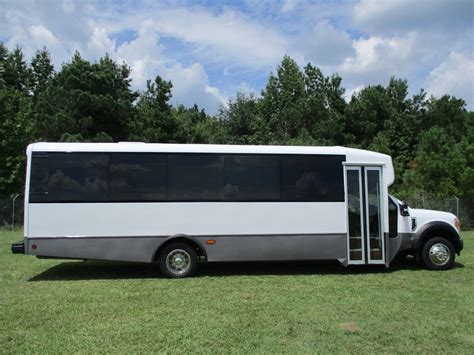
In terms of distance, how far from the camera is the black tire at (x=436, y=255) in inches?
420

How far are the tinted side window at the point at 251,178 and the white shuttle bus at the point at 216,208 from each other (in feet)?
0.07

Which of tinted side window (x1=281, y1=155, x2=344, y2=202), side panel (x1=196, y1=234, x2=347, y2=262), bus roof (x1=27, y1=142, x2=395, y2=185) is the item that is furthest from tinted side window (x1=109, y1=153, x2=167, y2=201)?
tinted side window (x1=281, y1=155, x2=344, y2=202)

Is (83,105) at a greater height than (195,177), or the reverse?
(83,105)

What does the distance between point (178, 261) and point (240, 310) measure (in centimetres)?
302

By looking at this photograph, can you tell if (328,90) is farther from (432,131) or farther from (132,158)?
(132,158)

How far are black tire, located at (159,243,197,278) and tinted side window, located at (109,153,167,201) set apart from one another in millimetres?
1121

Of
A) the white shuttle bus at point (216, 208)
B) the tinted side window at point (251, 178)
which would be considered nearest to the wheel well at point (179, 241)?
the white shuttle bus at point (216, 208)

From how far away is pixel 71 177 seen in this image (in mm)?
9586

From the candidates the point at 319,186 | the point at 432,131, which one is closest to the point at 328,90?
the point at 432,131

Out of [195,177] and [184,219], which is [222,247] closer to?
[184,219]

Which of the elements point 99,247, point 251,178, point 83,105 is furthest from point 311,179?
point 83,105

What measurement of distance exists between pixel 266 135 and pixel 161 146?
111ft

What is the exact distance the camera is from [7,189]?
2612 centimetres

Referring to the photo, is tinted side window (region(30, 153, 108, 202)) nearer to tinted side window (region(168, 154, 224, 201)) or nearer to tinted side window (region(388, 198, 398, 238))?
tinted side window (region(168, 154, 224, 201))
